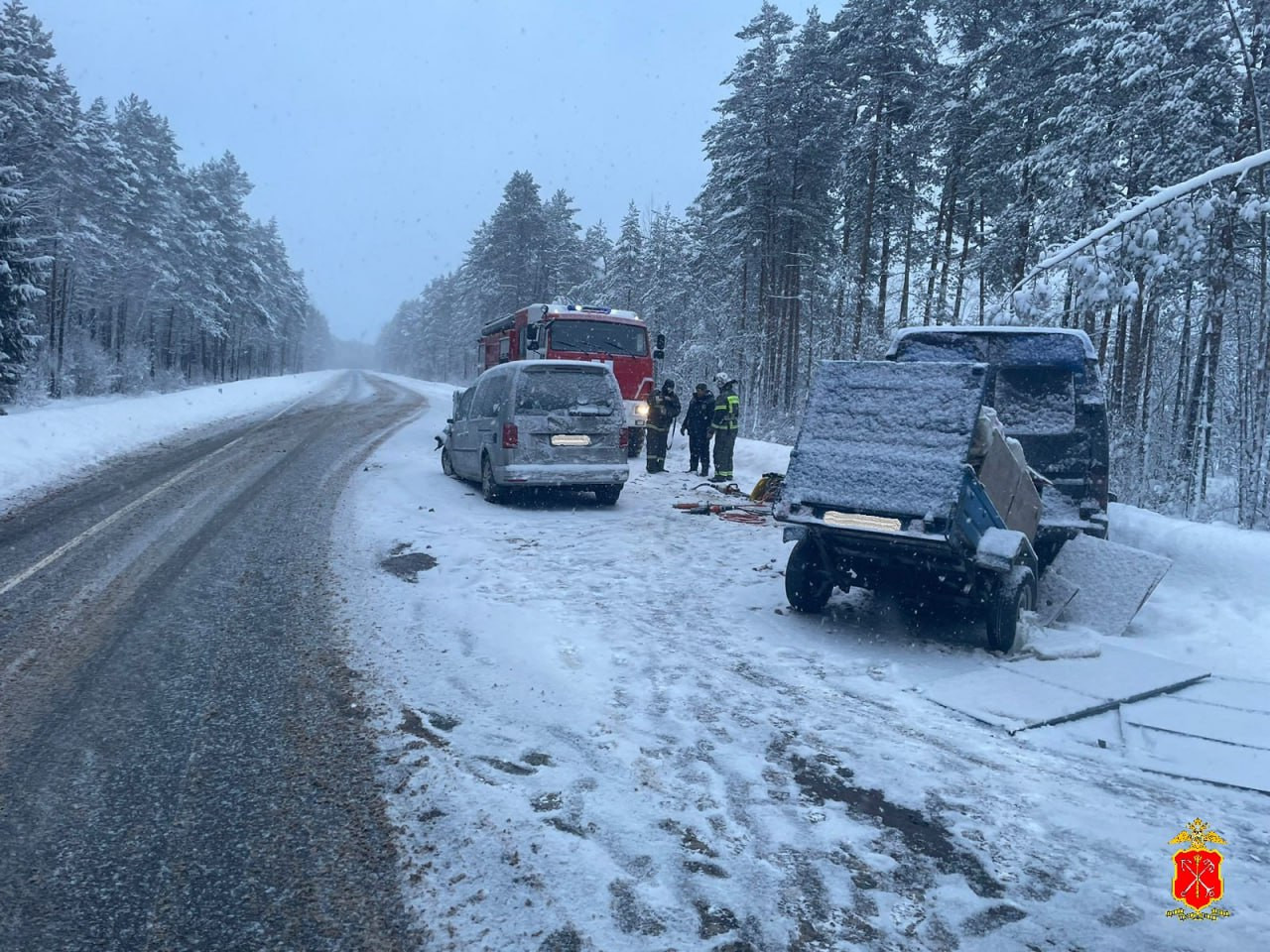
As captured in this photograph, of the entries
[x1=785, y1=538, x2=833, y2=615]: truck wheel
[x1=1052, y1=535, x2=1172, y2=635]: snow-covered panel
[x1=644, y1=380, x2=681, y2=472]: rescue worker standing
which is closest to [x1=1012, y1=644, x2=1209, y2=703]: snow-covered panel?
[x1=1052, y1=535, x2=1172, y2=635]: snow-covered panel

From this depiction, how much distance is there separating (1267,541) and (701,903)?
22.5ft

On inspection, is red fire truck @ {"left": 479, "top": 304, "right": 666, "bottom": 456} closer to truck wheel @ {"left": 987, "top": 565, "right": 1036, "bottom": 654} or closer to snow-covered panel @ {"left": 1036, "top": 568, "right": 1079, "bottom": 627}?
snow-covered panel @ {"left": 1036, "top": 568, "right": 1079, "bottom": 627}

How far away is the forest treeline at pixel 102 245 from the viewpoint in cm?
2833

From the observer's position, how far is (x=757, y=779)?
3.95 m

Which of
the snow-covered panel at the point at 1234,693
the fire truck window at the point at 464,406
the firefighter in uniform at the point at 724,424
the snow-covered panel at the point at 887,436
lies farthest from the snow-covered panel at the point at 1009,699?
the fire truck window at the point at 464,406

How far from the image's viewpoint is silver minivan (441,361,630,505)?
11570 millimetres

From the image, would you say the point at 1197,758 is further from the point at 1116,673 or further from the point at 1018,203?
the point at 1018,203

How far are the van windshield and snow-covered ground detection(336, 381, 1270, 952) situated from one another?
14.4 ft

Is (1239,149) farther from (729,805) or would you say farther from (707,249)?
(707,249)

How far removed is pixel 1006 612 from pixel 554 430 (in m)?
7.07

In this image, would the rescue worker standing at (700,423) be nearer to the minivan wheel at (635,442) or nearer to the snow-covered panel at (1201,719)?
the minivan wheel at (635,442)

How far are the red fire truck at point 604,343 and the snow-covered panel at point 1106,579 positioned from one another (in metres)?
11.5

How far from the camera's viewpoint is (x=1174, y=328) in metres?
24.9

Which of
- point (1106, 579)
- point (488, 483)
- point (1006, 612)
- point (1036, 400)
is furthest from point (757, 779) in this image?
point (488, 483)
